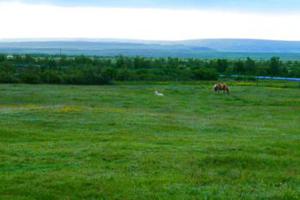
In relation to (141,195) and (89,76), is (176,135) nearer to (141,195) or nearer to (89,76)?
(141,195)

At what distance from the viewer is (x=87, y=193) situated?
12.1 metres

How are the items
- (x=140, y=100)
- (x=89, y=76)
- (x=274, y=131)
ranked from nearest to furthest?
(x=274, y=131) < (x=140, y=100) < (x=89, y=76)

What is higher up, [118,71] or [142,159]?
[142,159]

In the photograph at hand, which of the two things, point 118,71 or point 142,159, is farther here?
point 118,71

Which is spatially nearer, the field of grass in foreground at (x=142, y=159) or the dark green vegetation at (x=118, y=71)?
the field of grass in foreground at (x=142, y=159)

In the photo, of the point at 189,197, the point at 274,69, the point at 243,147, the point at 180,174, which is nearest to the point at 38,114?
the point at 243,147

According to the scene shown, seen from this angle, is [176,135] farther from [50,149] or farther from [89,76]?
[89,76]

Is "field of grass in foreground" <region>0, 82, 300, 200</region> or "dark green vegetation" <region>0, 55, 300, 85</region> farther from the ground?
"field of grass in foreground" <region>0, 82, 300, 200</region>

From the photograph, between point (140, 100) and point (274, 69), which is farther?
point (274, 69)

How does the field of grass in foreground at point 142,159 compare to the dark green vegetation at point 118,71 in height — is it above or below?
above

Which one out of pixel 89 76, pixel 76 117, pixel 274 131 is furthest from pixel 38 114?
pixel 89 76

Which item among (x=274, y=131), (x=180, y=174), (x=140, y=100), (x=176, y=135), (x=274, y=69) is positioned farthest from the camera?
(x=274, y=69)

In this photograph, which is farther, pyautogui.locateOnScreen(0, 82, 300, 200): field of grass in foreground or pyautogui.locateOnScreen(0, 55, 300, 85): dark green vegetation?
pyautogui.locateOnScreen(0, 55, 300, 85): dark green vegetation

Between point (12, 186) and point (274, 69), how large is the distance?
320ft
